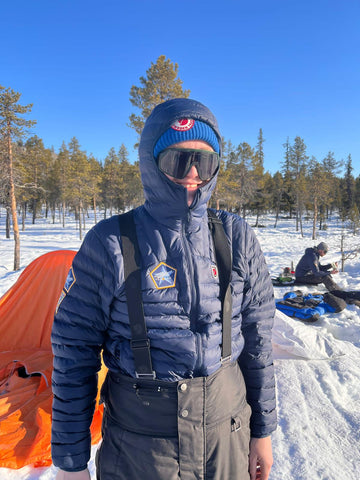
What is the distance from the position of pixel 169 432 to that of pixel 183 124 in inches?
53.6

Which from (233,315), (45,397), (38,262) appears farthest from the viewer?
(38,262)

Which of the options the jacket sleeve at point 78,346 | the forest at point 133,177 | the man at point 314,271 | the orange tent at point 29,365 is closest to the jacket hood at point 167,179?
the jacket sleeve at point 78,346

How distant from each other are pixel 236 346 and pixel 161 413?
0.47 metres

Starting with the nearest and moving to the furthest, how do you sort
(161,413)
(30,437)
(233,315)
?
(161,413)
(233,315)
(30,437)

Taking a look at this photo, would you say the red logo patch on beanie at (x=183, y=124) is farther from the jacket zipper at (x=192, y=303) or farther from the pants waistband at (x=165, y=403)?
the pants waistband at (x=165, y=403)

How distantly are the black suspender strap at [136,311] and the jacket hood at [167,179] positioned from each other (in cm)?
23

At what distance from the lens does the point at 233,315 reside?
1.36 meters

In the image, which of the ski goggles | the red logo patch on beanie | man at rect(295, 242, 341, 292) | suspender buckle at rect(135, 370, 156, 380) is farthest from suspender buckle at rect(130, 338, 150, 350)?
man at rect(295, 242, 341, 292)

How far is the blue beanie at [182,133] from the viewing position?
1.28 meters

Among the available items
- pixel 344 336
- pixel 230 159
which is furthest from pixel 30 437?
pixel 230 159

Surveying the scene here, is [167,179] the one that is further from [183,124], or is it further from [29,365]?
[29,365]

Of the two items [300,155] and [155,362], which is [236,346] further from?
[300,155]

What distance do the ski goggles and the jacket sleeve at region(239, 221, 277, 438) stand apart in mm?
461

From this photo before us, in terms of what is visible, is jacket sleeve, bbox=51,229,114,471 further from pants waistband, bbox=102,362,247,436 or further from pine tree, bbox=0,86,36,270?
pine tree, bbox=0,86,36,270
